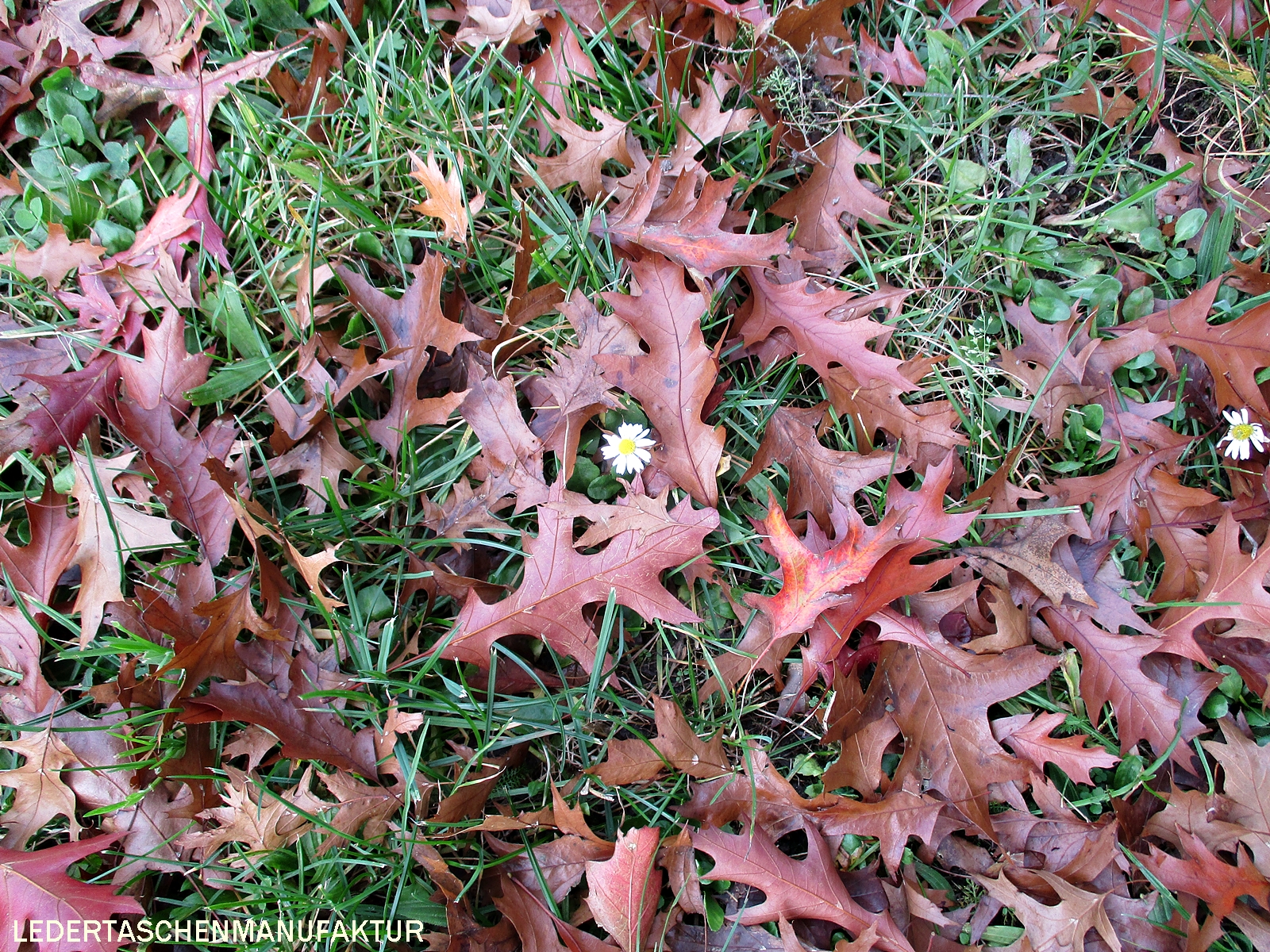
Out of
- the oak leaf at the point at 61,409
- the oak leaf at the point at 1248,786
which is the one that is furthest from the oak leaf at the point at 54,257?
the oak leaf at the point at 1248,786

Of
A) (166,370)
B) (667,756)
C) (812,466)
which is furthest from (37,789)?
(812,466)

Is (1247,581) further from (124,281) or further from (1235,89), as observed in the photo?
(124,281)

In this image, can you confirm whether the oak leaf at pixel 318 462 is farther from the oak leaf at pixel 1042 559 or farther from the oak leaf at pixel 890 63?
the oak leaf at pixel 890 63

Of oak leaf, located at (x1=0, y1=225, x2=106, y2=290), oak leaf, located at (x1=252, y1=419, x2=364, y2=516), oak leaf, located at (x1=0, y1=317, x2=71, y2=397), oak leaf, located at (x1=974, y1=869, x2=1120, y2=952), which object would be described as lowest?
oak leaf, located at (x1=974, y1=869, x2=1120, y2=952)

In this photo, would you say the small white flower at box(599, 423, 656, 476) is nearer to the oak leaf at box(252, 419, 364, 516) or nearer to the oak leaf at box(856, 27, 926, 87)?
the oak leaf at box(252, 419, 364, 516)

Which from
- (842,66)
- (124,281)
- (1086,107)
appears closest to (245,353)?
(124,281)

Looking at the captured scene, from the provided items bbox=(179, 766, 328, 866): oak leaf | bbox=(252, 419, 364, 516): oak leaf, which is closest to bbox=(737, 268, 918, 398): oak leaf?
bbox=(252, 419, 364, 516): oak leaf
